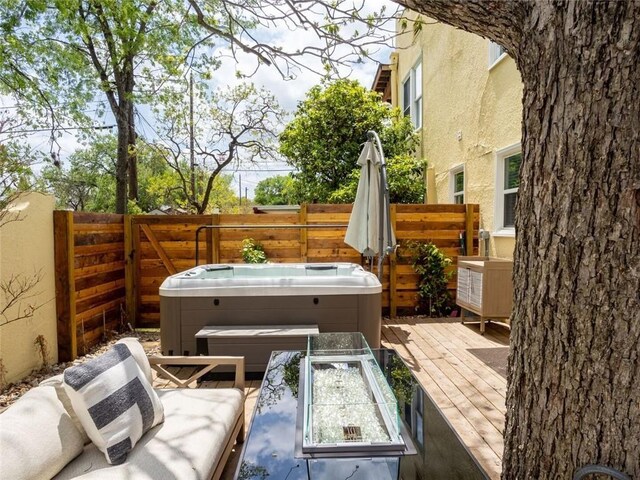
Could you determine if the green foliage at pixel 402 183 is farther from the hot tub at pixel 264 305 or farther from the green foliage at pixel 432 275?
the hot tub at pixel 264 305

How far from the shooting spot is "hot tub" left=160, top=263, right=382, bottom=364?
3598 mm

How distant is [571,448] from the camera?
0.93m

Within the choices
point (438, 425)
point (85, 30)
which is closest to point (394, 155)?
point (85, 30)

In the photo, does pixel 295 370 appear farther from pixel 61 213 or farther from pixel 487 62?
pixel 487 62

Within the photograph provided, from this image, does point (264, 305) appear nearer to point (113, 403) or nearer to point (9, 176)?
point (113, 403)

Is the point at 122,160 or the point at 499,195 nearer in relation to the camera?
the point at 499,195

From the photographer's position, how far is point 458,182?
6.96 m

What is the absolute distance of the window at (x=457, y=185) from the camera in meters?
6.77

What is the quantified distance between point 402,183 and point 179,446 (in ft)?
22.3

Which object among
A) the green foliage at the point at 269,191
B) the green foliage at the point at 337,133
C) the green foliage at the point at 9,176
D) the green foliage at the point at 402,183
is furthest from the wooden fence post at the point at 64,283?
the green foliage at the point at 269,191

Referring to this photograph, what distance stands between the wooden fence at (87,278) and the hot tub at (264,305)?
1130 mm

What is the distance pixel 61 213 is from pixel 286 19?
9.57ft

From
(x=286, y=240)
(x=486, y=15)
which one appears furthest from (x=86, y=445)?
(x=286, y=240)

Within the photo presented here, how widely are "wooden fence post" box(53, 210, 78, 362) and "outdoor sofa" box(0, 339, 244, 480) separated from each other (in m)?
2.51
